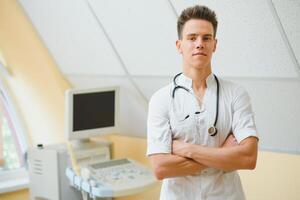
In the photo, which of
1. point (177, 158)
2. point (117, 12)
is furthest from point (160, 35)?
point (177, 158)

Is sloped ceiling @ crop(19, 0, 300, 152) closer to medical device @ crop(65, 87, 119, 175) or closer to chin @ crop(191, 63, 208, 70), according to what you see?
medical device @ crop(65, 87, 119, 175)

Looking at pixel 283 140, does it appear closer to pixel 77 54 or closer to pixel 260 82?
pixel 260 82

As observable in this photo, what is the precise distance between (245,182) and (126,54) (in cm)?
111

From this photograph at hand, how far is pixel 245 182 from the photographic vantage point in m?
3.09

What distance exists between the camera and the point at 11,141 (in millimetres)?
4422

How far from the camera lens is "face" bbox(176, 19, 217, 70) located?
1.97 m

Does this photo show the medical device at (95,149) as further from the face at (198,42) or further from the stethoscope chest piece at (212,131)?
the face at (198,42)

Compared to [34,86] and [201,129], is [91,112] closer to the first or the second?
[34,86]

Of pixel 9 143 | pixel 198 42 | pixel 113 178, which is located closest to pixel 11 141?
pixel 9 143

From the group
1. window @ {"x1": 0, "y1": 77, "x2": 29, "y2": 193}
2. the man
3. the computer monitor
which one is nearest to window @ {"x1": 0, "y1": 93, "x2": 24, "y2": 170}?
window @ {"x1": 0, "y1": 77, "x2": 29, "y2": 193}

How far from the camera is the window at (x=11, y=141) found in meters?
4.18

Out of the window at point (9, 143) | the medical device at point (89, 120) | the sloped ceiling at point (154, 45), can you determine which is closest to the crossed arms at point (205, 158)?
the sloped ceiling at point (154, 45)

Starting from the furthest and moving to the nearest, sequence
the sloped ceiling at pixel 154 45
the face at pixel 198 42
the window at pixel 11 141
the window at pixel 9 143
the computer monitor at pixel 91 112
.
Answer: the window at pixel 9 143
the window at pixel 11 141
the computer monitor at pixel 91 112
the sloped ceiling at pixel 154 45
the face at pixel 198 42

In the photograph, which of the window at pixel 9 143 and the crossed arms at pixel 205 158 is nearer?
the crossed arms at pixel 205 158
